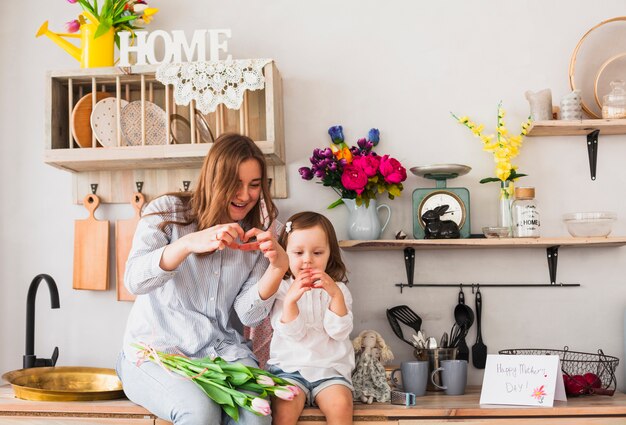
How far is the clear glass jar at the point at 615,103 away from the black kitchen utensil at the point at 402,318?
3.05 ft

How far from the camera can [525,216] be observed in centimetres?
243

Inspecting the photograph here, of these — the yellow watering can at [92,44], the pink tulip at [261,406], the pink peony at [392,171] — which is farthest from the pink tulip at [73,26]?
the pink tulip at [261,406]

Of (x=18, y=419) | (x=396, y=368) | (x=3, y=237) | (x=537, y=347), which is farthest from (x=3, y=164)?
(x=537, y=347)

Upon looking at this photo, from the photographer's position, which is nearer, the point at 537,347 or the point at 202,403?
the point at 202,403

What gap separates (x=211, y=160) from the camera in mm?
2125

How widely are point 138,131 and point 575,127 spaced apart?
147 centimetres

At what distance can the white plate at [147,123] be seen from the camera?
248 centimetres

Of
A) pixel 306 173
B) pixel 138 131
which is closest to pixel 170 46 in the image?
pixel 138 131

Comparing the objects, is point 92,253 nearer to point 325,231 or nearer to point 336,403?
point 325,231

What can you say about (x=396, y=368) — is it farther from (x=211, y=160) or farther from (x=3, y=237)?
(x=3, y=237)

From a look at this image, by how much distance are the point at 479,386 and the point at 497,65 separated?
113cm

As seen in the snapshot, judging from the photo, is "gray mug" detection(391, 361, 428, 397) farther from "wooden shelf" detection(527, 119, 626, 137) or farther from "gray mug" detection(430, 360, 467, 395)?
"wooden shelf" detection(527, 119, 626, 137)

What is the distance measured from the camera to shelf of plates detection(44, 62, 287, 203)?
2.40 m

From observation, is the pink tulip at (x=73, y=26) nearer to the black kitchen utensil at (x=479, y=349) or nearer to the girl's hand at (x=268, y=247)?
the girl's hand at (x=268, y=247)
